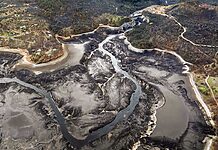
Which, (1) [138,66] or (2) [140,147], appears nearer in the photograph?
(2) [140,147]

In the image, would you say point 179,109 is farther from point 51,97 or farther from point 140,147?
point 51,97

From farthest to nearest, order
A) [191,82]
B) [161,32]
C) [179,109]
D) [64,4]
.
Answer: [64,4], [161,32], [191,82], [179,109]

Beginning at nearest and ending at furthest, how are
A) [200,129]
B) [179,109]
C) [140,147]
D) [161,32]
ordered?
1. [140,147]
2. [200,129]
3. [179,109]
4. [161,32]

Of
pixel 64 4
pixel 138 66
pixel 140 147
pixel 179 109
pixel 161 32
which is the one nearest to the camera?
pixel 140 147

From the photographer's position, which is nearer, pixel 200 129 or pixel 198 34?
pixel 200 129

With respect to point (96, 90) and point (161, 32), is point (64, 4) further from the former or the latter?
point (96, 90)

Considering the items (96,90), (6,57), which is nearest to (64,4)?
(6,57)

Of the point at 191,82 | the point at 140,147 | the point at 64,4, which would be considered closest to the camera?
the point at 140,147

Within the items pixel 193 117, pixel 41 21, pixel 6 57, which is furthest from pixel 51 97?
pixel 41 21

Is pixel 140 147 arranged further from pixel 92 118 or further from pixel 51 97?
pixel 51 97
